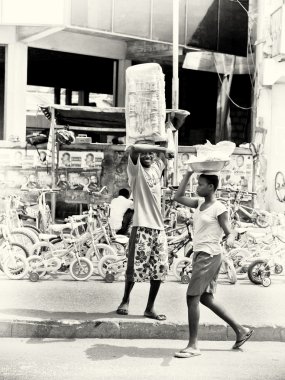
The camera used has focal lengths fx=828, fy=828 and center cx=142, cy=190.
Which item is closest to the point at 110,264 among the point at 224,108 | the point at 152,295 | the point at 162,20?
the point at 152,295

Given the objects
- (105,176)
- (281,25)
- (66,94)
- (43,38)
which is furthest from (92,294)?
(66,94)

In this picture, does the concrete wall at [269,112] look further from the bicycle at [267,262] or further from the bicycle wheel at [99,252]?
the bicycle wheel at [99,252]

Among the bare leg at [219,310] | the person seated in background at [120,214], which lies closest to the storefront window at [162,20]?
the person seated in background at [120,214]

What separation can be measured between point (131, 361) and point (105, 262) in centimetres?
468

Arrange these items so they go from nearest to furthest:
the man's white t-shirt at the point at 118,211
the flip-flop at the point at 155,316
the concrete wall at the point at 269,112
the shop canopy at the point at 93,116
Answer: the flip-flop at the point at 155,316 → the man's white t-shirt at the point at 118,211 → the shop canopy at the point at 93,116 → the concrete wall at the point at 269,112

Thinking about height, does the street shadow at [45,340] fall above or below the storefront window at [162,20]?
below

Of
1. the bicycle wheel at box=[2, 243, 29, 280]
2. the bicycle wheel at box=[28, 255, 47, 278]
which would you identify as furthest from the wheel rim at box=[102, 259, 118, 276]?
the bicycle wheel at box=[2, 243, 29, 280]

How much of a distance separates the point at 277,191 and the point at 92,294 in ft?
44.6

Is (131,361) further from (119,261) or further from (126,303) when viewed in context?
(119,261)

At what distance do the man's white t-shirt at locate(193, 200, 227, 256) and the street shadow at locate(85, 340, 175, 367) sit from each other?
975mm

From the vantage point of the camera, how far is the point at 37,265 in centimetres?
1148

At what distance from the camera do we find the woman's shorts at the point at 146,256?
330 inches

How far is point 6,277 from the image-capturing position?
1161cm

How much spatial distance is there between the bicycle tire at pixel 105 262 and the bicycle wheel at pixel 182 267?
0.83 meters
